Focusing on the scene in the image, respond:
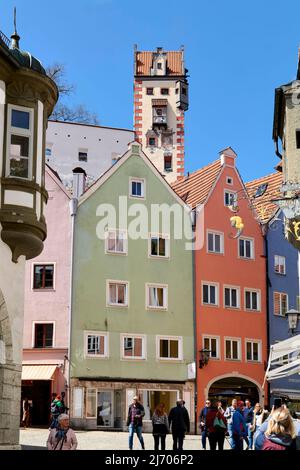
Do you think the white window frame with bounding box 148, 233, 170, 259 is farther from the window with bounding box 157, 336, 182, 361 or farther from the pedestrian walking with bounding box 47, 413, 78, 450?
the pedestrian walking with bounding box 47, 413, 78, 450

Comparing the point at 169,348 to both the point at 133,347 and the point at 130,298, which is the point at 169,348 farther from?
the point at 130,298

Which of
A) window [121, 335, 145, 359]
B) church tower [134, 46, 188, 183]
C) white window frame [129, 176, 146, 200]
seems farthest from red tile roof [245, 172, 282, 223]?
church tower [134, 46, 188, 183]

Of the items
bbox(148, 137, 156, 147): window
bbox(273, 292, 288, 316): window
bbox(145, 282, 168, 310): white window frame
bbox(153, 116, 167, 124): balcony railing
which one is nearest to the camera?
bbox(145, 282, 168, 310): white window frame

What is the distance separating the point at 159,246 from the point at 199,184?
6294 mm

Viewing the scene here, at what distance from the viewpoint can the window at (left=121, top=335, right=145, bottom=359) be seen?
41.9m

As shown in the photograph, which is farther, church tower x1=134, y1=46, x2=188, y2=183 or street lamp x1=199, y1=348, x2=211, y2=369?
church tower x1=134, y1=46, x2=188, y2=183

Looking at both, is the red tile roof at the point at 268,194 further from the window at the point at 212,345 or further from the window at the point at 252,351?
the window at the point at 212,345

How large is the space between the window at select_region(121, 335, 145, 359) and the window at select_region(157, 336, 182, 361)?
909mm

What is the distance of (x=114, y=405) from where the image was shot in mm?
41625

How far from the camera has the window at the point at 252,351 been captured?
4584 cm

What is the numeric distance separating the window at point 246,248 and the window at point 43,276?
1091cm

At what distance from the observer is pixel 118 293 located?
42656 mm

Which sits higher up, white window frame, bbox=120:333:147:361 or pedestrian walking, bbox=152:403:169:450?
white window frame, bbox=120:333:147:361
